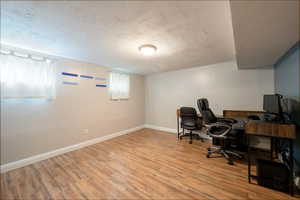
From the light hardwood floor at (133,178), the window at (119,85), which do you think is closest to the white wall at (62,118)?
the window at (119,85)

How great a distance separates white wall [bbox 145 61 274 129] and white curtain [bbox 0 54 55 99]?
10.9 feet

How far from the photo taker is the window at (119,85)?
3.81 metres

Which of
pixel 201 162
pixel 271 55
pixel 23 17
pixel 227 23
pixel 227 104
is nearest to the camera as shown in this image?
pixel 23 17

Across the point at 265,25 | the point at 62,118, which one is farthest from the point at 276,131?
the point at 62,118

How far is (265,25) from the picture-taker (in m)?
1.22

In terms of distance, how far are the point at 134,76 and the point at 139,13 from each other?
341 centimetres

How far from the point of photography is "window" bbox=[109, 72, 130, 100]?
381 cm

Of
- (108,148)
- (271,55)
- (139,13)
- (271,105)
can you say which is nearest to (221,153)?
(271,105)

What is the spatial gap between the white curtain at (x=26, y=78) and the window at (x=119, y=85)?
1.54 m

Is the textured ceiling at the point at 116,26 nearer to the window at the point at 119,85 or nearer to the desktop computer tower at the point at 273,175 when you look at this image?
the window at the point at 119,85

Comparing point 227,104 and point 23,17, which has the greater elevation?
point 23,17

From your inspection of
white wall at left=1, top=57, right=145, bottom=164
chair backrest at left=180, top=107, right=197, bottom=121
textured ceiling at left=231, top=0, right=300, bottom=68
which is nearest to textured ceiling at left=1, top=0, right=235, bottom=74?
textured ceiling at left=231, top=0, right=300, bottom=68

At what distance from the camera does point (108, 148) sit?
2.97 meters

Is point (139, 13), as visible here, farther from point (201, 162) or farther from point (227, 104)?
point (227, 104)
